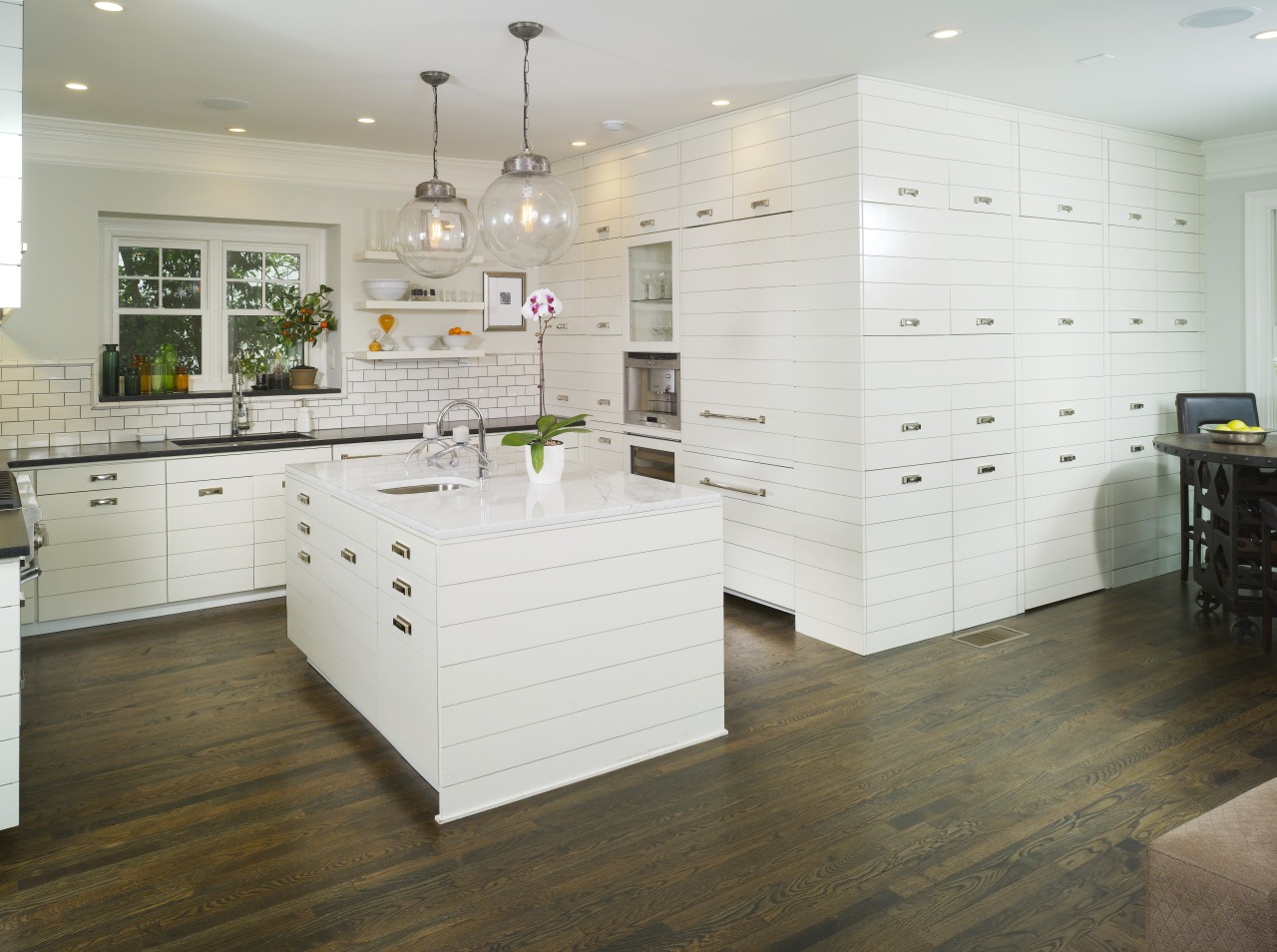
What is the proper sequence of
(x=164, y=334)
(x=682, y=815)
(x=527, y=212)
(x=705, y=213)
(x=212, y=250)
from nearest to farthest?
(x=682, y=815) < (x=527, y=212) < (x=705, y=213) < (x=164, y=334) < (x=212, y=250)

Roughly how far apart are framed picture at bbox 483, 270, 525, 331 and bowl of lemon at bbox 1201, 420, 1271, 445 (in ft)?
14.6

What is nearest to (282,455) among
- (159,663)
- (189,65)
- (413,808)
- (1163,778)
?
(159,663)

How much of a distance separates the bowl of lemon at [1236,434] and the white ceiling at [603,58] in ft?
5.49

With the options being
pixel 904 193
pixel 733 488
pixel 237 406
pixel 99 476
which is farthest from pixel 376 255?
pixel 904 193

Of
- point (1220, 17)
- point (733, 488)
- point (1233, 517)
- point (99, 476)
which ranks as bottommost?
point (1233, 517)

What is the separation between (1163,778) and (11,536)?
377 cm

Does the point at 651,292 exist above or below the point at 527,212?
above

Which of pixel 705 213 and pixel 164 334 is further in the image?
pixel 164 334

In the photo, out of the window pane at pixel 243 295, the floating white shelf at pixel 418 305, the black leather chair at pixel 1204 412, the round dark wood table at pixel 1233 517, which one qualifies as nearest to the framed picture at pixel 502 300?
the floating white shelf at pixel 418 305

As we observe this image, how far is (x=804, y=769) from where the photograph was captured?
3203mm

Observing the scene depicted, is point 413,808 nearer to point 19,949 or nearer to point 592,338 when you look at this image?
point 19,949

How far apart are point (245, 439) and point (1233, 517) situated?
544 cm

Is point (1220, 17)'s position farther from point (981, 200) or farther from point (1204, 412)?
point (1204, 412)

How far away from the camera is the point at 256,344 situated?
6.02 metres
